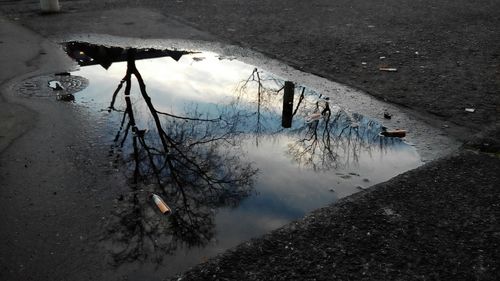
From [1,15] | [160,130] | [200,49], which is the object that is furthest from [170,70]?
[1,15]

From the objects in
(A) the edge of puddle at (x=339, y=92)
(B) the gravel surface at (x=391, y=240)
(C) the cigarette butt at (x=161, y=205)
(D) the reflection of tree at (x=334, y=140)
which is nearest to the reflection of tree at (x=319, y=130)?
(D) the reflection of tree at (x=334, y=140)

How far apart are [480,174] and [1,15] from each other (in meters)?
10.3

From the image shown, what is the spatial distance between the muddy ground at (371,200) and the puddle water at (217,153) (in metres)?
0.28

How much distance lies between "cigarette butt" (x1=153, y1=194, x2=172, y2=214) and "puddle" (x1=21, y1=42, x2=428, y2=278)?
0.06m

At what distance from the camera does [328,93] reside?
217 inches

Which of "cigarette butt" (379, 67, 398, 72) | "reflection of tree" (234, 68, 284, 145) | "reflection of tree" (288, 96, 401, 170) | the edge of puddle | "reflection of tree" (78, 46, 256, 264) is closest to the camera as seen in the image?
"reflection of tree" (78, 46, 256, 264)

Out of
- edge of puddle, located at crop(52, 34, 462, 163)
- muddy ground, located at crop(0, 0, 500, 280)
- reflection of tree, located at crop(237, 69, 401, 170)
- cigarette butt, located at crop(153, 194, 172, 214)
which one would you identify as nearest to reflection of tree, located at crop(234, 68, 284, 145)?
reflection of tree, located at crop(237, 69, 401, 170)

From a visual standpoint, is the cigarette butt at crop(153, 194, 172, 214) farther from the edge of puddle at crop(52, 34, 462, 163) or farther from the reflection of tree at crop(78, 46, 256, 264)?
the edge of puddle at crop(52, 34, 462, 163)

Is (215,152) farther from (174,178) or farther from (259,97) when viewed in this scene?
(259,97)

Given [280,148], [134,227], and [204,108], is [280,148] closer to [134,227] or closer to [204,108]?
[204,108]

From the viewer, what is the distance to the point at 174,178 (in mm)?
3691

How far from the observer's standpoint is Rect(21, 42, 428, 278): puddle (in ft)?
10.0

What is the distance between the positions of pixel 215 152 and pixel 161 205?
1.06 m

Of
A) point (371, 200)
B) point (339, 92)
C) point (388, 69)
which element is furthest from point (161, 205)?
point (388, 69)
